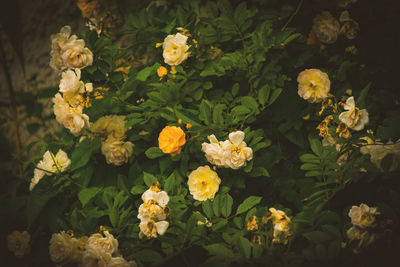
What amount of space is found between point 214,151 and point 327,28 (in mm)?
720

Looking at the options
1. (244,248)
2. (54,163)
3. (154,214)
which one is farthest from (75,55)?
(244,248)

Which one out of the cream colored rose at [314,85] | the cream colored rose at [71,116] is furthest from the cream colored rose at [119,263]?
the cream colored rose at [314,85]

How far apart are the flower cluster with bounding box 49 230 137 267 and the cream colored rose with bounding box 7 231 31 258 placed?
0.32 meters

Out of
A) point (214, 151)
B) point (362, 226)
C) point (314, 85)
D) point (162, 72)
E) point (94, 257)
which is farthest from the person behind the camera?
point (162, 72)

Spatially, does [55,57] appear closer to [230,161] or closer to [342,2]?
[230,161]

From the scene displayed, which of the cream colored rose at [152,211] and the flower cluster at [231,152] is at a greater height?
the flower cluster at [231,152]

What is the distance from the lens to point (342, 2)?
1.33 meters

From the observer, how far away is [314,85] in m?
1.18

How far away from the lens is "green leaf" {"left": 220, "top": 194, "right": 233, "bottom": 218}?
105cm

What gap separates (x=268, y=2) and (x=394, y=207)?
1.00 metres

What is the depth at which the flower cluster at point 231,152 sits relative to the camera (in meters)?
1.07

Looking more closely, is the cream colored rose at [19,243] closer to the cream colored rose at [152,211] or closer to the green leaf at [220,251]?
the cream colored rose at [152,211]

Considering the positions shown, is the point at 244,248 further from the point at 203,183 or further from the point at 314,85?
the point at 314,85

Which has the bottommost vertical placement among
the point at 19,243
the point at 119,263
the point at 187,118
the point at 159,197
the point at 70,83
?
the point at 19,243
